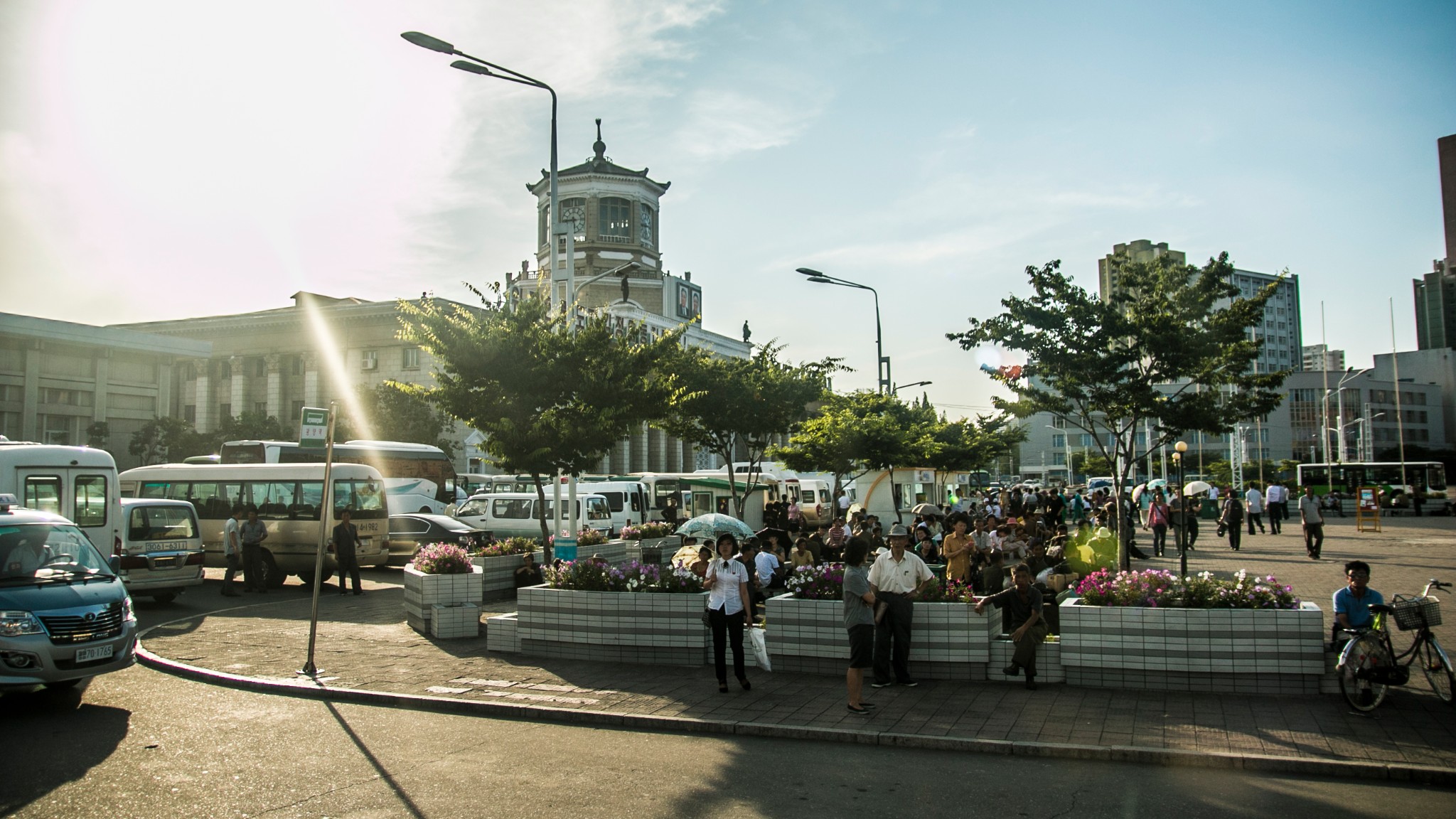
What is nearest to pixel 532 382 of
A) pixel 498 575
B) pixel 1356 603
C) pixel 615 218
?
pixel 498 575

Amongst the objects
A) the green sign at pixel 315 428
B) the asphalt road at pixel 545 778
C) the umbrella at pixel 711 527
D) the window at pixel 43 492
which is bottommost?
the asphalt road at pixel 545 778

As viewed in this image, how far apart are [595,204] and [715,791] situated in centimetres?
7786

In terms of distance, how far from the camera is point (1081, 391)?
18.0m

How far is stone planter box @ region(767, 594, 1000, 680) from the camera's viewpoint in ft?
31.2

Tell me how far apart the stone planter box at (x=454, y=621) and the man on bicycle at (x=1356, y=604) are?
31.6ft

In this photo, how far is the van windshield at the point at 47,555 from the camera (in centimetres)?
917

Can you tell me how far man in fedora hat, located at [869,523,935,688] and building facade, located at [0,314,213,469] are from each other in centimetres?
5889

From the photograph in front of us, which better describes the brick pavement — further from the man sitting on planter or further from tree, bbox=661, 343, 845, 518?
tree, bbox=661, 343, 845, 518

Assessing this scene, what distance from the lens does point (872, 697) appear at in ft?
29.4

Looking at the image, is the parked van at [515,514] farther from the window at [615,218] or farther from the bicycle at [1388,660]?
the window at [615,218]

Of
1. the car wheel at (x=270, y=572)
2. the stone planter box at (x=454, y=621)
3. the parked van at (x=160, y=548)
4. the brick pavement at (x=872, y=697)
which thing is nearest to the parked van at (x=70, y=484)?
the parked van at (x=160, y=548)

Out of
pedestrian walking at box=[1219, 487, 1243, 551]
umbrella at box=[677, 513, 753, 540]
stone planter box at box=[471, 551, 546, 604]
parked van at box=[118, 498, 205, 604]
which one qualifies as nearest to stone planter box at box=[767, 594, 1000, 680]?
stone planter box at box=[471, 551, 546, 604]

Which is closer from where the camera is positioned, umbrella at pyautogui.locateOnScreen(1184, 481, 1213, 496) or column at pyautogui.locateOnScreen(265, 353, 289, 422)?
umbrella at pyautogui.locateOnScreen(1184, 481, 1213, 496)

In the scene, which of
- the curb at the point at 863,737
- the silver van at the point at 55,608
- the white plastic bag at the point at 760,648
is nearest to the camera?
the curb at the point at 863,737
